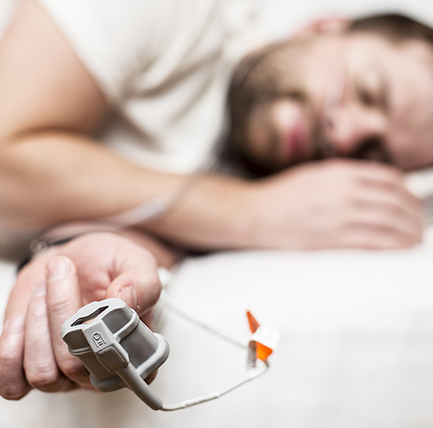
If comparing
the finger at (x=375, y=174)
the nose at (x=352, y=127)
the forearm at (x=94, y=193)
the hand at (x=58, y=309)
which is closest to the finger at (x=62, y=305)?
the hand at (x=58, y=309)

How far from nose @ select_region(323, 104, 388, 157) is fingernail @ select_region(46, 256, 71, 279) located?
0.68 meters

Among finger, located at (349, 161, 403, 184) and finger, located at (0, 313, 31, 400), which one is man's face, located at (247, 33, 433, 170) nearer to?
finger, located at (349, 161, 403, 184)

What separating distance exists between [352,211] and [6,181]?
563mm

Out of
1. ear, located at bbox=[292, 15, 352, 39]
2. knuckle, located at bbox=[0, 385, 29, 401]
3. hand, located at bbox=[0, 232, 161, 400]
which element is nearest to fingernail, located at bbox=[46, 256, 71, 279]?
hand, located at bbox=[0, 232, 161, 400]

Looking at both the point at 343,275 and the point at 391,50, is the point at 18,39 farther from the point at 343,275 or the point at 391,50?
the point at 391,50

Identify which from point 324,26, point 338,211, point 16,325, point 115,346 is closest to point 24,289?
point 16,325

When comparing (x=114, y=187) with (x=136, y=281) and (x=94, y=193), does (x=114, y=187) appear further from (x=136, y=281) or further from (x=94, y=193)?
(x=136, y=281)

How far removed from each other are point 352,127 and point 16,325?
0.72m

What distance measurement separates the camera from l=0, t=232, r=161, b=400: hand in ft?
0.97

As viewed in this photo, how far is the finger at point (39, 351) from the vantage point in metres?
0.31

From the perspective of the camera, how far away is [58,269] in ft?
1.01

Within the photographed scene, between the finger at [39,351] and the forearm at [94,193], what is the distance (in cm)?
34

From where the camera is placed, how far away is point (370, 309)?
492 mm

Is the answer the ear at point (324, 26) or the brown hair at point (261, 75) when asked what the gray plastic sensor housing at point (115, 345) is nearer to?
the brown hair at point (261, 75)
